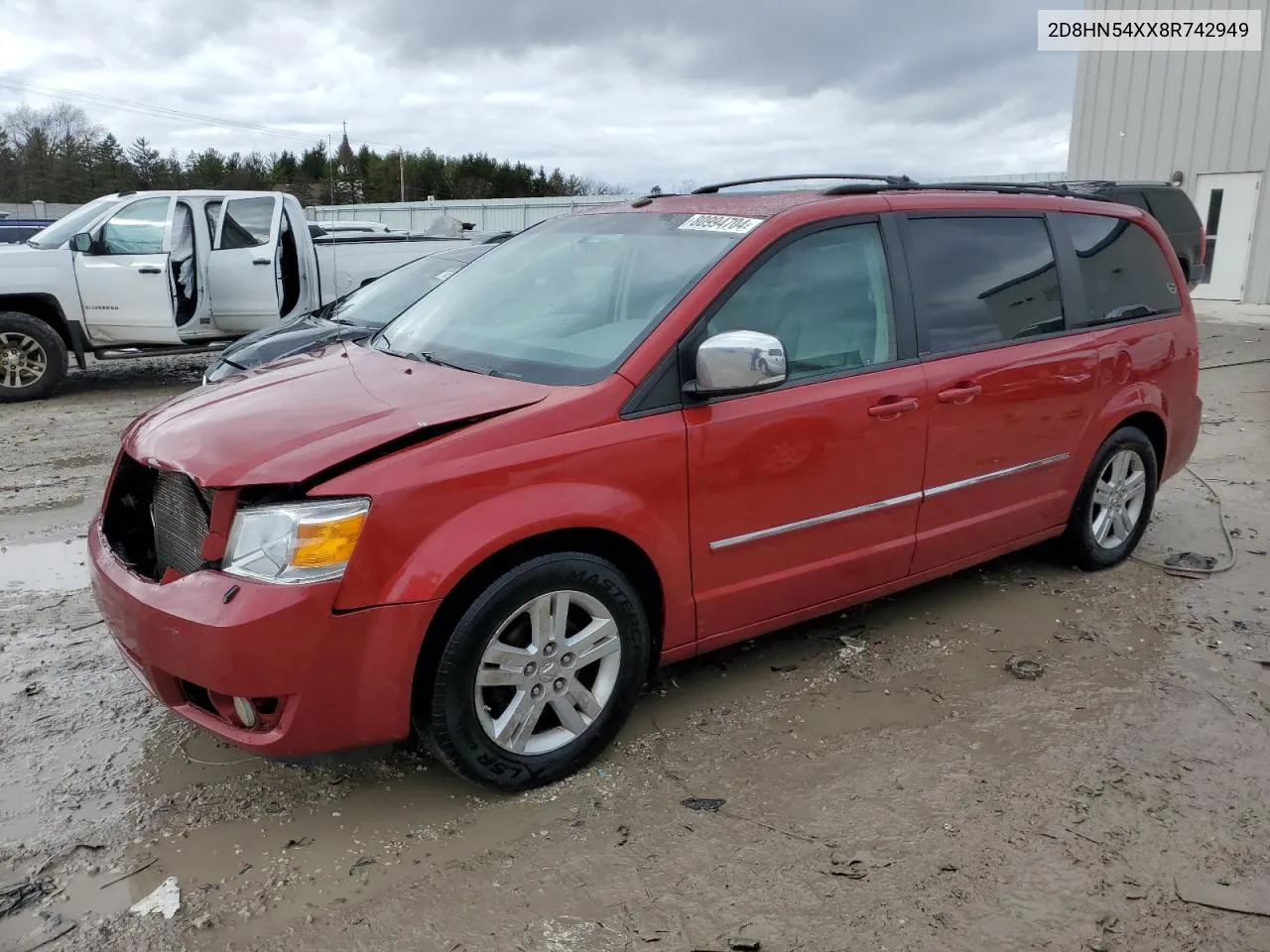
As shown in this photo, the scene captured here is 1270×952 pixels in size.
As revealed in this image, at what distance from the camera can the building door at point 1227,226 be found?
55.7 feet

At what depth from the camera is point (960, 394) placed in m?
3.80

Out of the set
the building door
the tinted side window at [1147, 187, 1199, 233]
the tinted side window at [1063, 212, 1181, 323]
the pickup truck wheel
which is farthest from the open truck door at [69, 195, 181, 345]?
the building door

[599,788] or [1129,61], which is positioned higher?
[1129,61]

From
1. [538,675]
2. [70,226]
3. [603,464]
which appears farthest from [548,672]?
[70,226]

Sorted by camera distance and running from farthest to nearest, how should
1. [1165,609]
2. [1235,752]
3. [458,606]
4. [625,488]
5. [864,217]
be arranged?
[1165,609] → [864,217] → [1235,752] → [625,488] → [458,606]

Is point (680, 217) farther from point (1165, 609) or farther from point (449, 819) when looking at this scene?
point (1165, 609)

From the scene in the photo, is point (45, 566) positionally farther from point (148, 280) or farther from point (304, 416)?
point (148, 280)

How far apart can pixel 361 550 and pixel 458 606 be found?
1.10ft

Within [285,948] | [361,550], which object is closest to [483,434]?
[361,550]

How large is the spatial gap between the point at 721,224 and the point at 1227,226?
1757cm

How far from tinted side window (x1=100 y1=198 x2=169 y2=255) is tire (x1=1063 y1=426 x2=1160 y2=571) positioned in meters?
8.77

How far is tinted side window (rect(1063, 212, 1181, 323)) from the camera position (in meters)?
4.47

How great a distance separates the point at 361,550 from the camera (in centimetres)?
255

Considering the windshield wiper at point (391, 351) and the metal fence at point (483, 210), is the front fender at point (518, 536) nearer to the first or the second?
the windshield wiper at point (391, 351)
